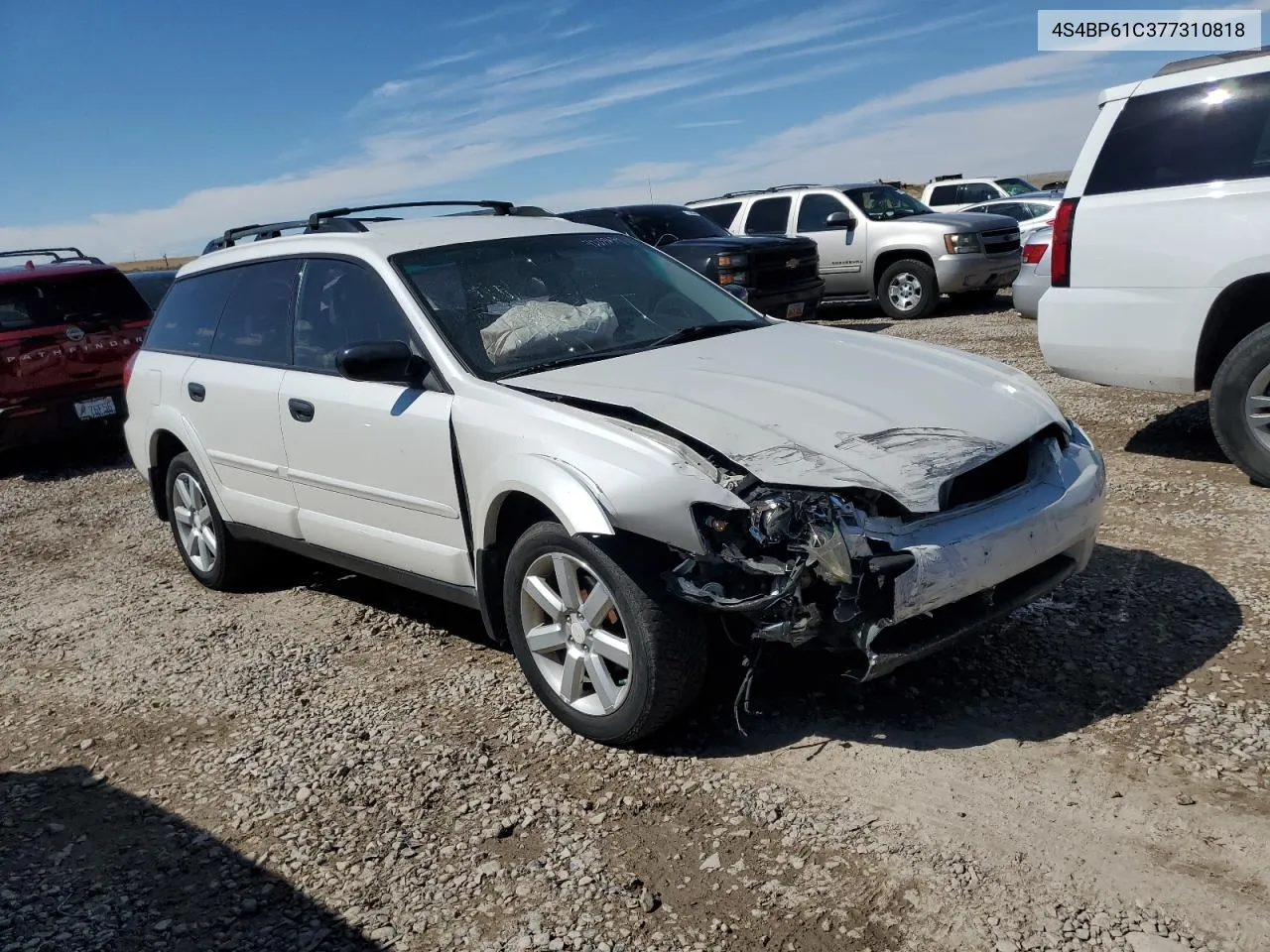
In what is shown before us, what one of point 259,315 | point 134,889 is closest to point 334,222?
point 259,315

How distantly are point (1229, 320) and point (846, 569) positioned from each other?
12.5ft

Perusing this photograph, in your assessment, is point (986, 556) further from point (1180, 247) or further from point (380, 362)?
point (1180, 247)

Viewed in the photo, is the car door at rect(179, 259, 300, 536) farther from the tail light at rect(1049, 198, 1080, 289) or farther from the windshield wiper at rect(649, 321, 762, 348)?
the tail light at rect(1049, 198, 1080, 289)

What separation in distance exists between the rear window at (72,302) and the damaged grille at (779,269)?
242 inches

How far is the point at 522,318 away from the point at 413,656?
5.05 ft

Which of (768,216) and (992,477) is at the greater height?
(768,216)

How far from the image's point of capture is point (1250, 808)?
2953 mm

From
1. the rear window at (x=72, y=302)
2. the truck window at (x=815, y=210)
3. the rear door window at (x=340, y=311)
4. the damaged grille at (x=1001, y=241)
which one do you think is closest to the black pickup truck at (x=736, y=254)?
the truck window at (x=815, y=210)

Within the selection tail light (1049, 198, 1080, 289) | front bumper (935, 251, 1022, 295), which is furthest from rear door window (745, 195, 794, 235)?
tail light (1049, 198, 1080, 289)

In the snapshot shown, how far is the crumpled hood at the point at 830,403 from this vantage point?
323 centimetres

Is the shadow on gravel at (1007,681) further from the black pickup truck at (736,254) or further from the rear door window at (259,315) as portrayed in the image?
the black pickup truck at (736,254)

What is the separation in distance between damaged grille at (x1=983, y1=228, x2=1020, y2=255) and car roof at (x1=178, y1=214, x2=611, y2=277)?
994 centimetres

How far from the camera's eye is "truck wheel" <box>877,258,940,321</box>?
14.1m

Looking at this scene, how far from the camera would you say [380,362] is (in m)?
3.97
